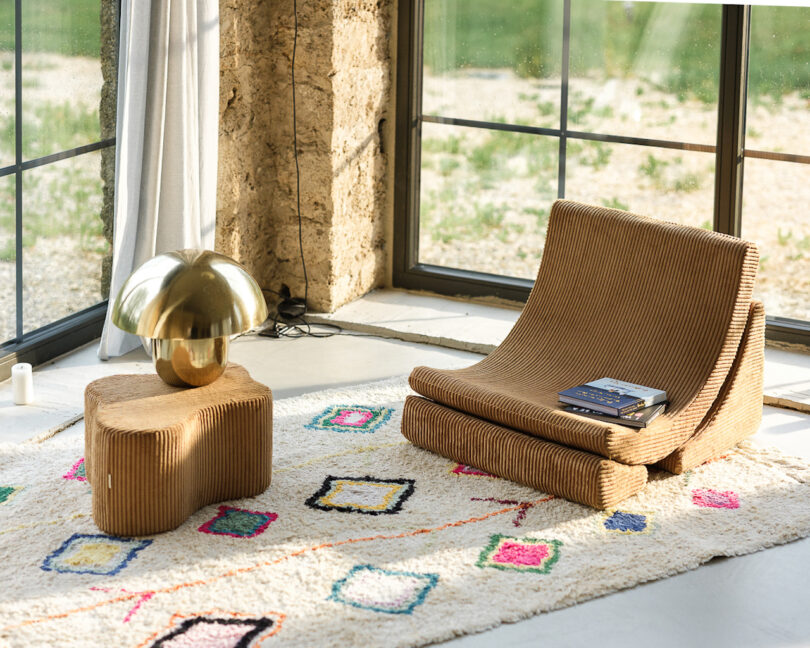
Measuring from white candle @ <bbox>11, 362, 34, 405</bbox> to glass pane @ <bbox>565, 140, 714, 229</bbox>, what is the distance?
2574mm

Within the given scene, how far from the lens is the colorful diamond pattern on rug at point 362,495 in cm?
367

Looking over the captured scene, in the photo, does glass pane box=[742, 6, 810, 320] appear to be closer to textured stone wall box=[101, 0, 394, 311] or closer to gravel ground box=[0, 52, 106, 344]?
textured stone wall box=[101, 0, 394, 311]

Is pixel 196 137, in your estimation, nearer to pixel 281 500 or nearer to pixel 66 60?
pixel 66 60

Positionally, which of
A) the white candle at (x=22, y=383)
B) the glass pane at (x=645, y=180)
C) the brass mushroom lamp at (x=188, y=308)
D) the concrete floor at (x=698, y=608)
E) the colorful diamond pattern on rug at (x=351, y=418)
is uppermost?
the glass pane at (x=645, y=180)

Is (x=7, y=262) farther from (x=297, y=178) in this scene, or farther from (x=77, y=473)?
(x=297, y=178)

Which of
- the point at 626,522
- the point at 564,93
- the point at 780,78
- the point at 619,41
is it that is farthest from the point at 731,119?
the point at 626,522

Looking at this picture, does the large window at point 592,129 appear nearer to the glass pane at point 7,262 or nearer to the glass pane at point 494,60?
the glass pane at point 494,60

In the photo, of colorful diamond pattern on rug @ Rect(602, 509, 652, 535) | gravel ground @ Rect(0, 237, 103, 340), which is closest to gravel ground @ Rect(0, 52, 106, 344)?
gravel ground @ Rect(0, 237, 103, 340)

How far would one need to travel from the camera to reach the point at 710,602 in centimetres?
317

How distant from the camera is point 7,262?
4.66 metres

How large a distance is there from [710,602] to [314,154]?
309cm

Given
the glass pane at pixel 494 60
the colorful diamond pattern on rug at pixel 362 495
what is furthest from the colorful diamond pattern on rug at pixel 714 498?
the glass pane at pixel 494 60

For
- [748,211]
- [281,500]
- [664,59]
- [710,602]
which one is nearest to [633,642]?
[710,602]

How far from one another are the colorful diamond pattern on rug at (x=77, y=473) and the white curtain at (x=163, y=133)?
44.2 inches
